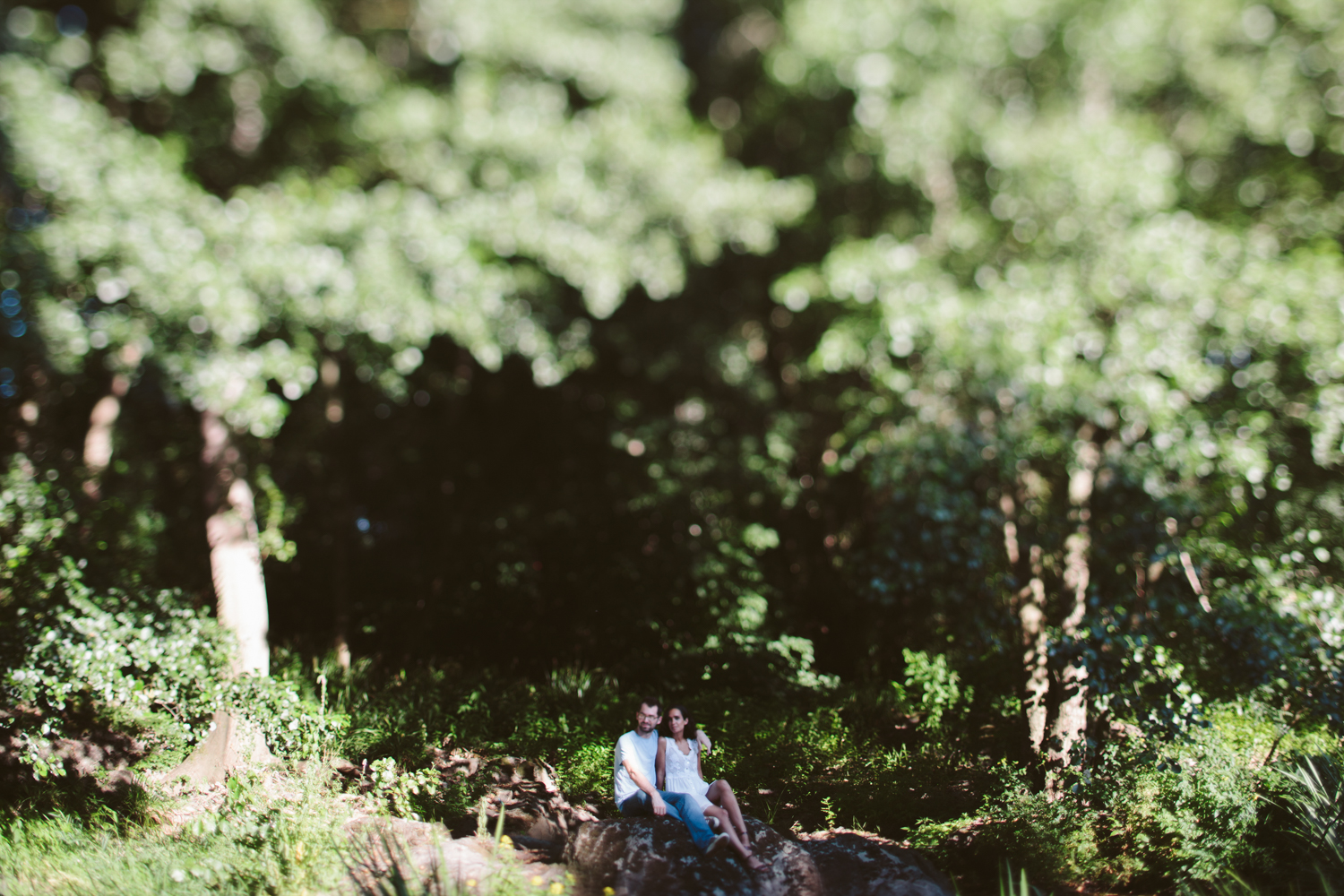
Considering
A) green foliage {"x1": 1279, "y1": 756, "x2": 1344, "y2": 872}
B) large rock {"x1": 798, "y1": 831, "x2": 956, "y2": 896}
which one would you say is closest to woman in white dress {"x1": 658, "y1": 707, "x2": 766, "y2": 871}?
large rock {"x1": 798, "y1": 831, "x2": 956, "y2": 896}

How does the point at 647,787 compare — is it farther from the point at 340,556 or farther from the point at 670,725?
the point at 340,556

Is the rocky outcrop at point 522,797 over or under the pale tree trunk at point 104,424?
under

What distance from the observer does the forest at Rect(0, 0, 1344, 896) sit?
14.8 feet

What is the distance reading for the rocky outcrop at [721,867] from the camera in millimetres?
3670

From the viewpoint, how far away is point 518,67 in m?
8.79

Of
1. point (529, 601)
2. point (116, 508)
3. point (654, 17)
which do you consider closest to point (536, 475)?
point (529, 601)

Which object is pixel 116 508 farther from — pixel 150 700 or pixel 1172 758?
pixel 1172 758

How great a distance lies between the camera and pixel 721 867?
374 cm

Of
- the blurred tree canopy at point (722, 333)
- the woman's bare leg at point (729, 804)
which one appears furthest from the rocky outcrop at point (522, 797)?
the blurred tree canopy at point (722, 333)

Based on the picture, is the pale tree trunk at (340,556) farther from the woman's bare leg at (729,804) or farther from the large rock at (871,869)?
the large rock at (871,869)

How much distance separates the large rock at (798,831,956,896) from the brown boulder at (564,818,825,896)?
0.19 metres

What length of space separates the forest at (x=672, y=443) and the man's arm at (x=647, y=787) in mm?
653

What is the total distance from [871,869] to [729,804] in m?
0.90

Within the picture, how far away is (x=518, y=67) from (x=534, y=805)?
8.35 meters
